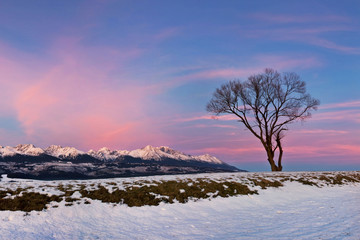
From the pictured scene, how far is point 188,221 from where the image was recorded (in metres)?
Result: 13.7

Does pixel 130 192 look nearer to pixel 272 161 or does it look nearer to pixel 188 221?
pixel 188 221

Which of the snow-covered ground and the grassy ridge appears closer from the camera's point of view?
the snow-covered ground

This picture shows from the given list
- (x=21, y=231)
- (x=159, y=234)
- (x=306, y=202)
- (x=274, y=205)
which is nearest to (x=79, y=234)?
(x=21, y=231)

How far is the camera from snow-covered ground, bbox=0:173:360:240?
1114cm

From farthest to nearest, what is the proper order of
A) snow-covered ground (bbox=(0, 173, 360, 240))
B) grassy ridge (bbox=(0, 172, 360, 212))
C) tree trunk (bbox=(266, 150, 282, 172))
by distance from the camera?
tree trunk (bbox=(266, 150, 282, 172))
grassy ridge (bbox=(0, 172, 360, 212))
snow-covered ground (bbox=(0, 173, 360, 240))

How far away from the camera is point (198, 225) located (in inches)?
511

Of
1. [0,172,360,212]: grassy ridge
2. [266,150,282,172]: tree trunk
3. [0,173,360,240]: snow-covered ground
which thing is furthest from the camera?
[266,150,282,172]: tree trunk

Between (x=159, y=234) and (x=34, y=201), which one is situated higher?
(x=34, y=201)

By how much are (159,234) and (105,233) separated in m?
2.52

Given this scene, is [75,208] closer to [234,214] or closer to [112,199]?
[112,199]

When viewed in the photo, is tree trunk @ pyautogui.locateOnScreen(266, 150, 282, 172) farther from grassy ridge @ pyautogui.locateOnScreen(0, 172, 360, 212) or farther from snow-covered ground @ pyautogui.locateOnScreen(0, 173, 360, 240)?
snow-covered ground @ pyautogui.locateOnScreen(0, 173, 360, 240)

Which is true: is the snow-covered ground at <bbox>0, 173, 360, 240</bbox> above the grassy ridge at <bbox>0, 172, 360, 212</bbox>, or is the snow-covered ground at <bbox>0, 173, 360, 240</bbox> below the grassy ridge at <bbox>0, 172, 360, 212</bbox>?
below

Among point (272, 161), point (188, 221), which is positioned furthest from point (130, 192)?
point (272, 161)

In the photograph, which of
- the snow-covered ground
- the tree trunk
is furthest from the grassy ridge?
the tree trunk
